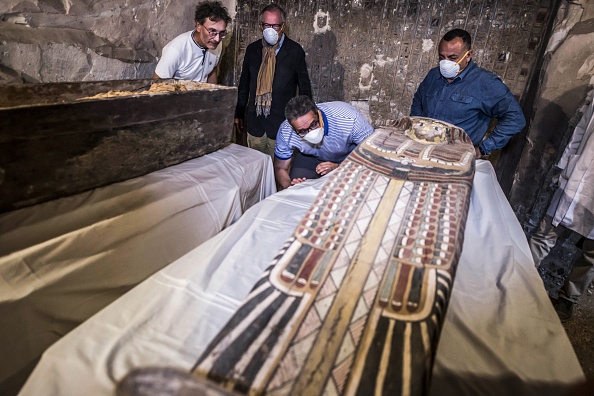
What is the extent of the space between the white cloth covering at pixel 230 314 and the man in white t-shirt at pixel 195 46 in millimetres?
1781

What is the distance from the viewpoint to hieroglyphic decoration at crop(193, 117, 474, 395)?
86cm

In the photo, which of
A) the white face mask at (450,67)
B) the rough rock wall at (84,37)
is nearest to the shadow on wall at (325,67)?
the white face mask at (450,67)

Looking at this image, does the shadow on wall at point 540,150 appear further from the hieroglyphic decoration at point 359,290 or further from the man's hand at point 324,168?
the man's hand at point 324,168

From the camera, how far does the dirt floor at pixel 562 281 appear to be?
2.42 metres

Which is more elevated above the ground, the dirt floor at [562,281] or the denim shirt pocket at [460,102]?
the denim shirt pocket at [460,102]

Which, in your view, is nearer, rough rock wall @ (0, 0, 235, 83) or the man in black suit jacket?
rough rock wall @ (0, 0, 235, 83)

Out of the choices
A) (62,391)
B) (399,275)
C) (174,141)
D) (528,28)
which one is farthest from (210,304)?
(528,28)

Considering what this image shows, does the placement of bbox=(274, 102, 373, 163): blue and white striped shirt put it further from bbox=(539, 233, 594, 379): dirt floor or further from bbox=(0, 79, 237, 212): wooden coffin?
bbox=(539, 233, 594, 379): dirt floor

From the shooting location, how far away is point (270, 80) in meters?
3.02

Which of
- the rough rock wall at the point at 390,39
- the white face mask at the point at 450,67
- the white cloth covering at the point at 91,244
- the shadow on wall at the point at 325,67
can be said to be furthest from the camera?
the shadow on wall at the point at 325,67

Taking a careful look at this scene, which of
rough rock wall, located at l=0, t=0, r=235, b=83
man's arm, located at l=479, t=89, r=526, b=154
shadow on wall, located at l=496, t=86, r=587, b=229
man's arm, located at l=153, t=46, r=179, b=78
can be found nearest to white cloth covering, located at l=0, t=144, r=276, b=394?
man's arm, located at l=153, t=46, r=179, b=78

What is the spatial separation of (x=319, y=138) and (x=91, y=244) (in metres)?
1.47

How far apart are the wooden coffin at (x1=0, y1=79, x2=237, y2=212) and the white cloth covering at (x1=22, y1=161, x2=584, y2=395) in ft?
2.60

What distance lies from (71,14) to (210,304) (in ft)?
9.87
